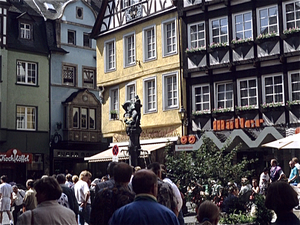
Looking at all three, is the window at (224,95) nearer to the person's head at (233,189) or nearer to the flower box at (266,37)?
the flower box at (266,37)

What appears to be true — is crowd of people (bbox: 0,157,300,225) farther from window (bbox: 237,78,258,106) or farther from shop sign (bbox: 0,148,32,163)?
shop sign (bbox: 0,148,32,163)

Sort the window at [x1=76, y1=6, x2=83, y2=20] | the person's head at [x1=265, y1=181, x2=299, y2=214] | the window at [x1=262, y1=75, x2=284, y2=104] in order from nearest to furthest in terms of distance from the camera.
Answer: the person's head at [x1=265, y1=181, x2=299, y2=214]
the window at [x1=262, y1=75, x2=284, y2=104]
the window at [x1=76, y1=6, x2=83, y2=20]

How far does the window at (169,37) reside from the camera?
27.8 m

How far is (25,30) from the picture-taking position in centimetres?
3856

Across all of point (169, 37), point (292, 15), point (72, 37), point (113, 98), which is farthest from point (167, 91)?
point (72, 37)

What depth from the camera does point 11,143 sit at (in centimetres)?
3628

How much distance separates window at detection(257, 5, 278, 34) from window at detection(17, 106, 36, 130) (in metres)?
19.1

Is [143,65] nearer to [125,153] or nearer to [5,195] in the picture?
[125,153]

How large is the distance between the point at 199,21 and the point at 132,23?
4.68 m

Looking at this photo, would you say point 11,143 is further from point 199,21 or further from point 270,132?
point 270,132

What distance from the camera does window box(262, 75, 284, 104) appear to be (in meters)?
23.4

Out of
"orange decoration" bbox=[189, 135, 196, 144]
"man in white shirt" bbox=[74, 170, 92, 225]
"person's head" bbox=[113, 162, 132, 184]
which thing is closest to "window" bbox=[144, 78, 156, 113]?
"orange decoration" bbox=[189, 135, 196, 144]

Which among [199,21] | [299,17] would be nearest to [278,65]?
[299,17]

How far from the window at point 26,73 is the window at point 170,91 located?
1338 centimetres
